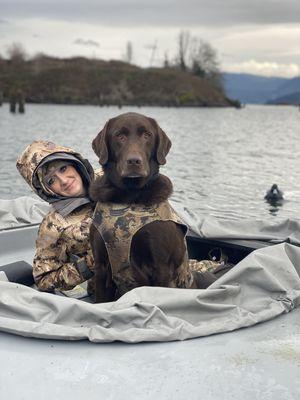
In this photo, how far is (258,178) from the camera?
1099 inches

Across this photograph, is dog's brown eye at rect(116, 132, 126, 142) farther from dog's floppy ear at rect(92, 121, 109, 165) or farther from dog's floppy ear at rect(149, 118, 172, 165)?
dog's floppy ear at rect(149, 118, 172, 165)

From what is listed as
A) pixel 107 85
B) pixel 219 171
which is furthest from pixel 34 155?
pixel 107 85

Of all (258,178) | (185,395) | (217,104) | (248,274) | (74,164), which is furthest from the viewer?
(217,104)

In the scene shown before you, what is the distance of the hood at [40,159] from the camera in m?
4.93

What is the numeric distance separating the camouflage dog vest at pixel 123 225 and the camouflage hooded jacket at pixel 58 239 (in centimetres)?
52

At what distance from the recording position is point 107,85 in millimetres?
152750

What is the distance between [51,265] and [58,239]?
0.21 metres

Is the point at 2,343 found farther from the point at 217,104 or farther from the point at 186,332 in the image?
the point at 217,104

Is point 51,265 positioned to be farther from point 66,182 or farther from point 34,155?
point 34,155

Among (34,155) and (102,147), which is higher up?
(102,147)

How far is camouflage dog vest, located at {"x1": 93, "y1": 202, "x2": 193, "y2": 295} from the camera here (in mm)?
4297

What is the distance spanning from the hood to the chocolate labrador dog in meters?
0.61

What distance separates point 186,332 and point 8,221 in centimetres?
412

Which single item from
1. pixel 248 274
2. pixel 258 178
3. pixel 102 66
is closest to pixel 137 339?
pixel 248 274
